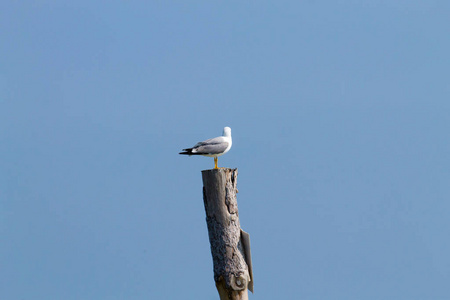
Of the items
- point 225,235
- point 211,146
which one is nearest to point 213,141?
point 211,146

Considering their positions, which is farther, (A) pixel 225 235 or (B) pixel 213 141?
(B) pixel 213 141

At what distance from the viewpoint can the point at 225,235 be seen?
24.3ft

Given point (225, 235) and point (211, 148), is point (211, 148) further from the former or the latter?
point (225, 235)

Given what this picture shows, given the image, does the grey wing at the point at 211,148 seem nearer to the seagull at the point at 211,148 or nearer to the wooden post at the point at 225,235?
the seagull at the point at 211,148

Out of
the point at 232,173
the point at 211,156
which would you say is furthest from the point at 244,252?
the point at 211,156

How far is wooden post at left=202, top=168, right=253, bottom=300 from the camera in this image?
740 cm

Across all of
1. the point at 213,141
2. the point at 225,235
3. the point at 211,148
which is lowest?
the point at 225,235

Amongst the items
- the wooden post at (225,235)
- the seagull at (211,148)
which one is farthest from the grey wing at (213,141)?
the wooden post at (225,235)

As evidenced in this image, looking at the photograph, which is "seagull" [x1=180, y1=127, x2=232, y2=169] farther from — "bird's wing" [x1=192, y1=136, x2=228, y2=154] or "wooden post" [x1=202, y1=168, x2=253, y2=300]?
"wooden post" [x1=202, y1=168, x2=253, y2=300]

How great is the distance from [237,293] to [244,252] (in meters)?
0.57

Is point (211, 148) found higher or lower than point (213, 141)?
lower

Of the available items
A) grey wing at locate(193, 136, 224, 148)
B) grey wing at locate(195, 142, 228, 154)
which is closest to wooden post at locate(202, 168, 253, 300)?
grey wing at locate(195, 142, 228, 154)

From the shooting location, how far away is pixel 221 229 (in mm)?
7414

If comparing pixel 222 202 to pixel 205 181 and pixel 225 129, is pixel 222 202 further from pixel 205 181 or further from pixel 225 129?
pixel 225 129
